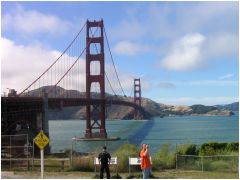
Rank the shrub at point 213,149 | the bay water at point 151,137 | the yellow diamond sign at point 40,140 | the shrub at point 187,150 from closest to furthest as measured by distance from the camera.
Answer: the yellow diamond sign at point 40,140 < the shrub at point 213,149 < the shrub at point 187,150 < the bay water at point 151,137

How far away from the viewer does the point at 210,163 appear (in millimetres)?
20781

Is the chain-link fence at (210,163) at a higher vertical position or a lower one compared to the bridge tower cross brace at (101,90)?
lower

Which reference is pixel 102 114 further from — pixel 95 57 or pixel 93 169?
pixel 93 169

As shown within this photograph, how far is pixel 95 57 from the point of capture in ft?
273

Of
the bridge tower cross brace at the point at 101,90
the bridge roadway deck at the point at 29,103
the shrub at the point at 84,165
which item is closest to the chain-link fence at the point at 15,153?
the shrub at the point at 84,165

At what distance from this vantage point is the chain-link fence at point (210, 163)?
20.2 metres

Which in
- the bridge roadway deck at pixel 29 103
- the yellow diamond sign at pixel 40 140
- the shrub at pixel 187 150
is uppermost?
the bridge roadway deck at pixel 29 103

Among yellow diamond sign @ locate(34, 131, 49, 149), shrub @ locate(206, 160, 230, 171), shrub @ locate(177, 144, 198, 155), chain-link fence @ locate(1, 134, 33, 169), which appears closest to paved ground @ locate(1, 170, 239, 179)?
shrub @ locate(206, 160, 230, 171)

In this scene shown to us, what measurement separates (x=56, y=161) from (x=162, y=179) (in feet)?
26.7

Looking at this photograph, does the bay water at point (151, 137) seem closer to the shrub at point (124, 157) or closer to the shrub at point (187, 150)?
the shrub at point (187, 150)

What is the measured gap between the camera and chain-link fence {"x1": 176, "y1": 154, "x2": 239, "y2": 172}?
20.2 meters

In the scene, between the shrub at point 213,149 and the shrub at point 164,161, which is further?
the shrub at point 213,149

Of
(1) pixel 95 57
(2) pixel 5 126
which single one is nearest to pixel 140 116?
(1) pixel 95 57

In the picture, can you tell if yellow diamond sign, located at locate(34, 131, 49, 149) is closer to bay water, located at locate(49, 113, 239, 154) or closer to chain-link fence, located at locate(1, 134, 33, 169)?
chain-link fence, located at locate(1, 134, 33, 169)
